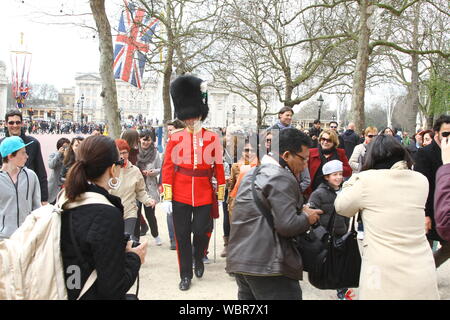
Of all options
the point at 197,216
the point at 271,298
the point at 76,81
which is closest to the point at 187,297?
the point at 197,216

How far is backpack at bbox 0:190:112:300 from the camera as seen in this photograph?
218cm

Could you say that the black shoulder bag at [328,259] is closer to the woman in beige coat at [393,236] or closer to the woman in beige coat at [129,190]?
the woman in beige coat at [393,236]

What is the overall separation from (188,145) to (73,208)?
319 cm

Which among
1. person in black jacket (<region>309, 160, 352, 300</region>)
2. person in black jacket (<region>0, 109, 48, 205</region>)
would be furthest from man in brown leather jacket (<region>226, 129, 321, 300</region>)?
person in black jacket (<region>0, 109, 48, 205</region>)

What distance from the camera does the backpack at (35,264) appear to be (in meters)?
2.18

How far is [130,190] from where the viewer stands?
5754mm

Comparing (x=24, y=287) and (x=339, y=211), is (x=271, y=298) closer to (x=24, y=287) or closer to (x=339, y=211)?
(x=339, y=211)

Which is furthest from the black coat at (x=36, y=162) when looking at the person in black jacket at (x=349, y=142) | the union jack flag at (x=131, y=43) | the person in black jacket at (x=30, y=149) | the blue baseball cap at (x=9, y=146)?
the union jack flag at (x=131, y=43)

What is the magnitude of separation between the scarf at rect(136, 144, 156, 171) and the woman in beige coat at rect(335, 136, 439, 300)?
4.77 metres

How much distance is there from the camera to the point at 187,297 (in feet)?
16.3

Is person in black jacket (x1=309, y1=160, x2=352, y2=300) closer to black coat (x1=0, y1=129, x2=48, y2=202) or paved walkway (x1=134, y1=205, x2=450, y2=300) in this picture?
paved walkway (x1=134, y1=205, x2=450, y2=300)

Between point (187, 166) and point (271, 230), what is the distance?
2.71 m

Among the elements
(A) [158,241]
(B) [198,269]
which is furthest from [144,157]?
(B) [198,269]

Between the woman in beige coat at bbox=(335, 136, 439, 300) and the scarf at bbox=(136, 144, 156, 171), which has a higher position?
the scarf at bbox=(136, 144, 156, 171)
